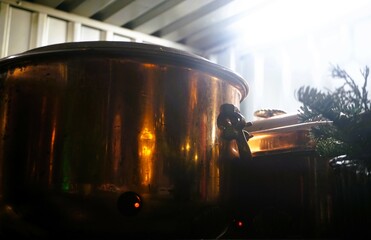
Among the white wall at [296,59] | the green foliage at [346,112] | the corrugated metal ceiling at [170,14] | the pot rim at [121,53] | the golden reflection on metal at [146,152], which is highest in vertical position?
the corrugated metal ceiling at [170,14]

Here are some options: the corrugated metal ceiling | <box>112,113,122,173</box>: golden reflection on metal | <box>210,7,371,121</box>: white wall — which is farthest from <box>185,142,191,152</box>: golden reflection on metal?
the corrugated metal ceiling

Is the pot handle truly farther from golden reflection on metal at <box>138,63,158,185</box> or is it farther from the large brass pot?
golden reflection on metal at <box>138,63,158,185</box>

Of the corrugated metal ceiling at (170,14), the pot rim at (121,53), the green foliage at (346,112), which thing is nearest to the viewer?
the green foliage at (346,112)

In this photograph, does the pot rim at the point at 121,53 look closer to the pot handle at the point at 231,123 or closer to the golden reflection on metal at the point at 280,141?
the pot handle at the point at 231,123

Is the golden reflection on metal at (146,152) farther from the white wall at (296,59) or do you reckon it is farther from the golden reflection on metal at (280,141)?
the white wall at (296,59)

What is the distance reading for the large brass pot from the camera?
0.72m

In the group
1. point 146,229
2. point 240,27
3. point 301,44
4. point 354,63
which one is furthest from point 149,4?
point 146,229

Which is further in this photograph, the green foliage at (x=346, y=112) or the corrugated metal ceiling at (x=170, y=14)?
the corrugated metal ceiling at (x=170, y=14)

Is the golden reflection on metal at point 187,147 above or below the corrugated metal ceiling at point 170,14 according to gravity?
below

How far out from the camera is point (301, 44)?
1.99m

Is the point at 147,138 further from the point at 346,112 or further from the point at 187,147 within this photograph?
the point at 346,112

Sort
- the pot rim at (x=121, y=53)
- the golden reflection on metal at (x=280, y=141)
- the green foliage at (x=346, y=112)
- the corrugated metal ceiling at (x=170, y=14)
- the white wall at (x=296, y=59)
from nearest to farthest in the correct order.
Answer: the green foliage at (x=346, y=112)
the pot rim at (x=121, y=53)
the golden reflection on metal at (x=280, y=141)
the white wall at (x=296, y=59)
the corrugated metal ceiling at (x=170, y=14)

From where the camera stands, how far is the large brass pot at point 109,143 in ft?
2.38

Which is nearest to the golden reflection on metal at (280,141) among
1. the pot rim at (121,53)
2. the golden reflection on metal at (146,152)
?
the pot rim at (121,53)
